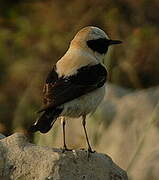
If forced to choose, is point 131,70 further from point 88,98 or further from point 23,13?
point 88,98

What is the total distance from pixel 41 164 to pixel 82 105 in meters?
1.27

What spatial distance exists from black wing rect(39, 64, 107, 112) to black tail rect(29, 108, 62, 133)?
0.05 m

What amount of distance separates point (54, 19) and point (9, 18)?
87 cm

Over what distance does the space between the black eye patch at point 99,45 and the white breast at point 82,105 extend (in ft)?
1.87

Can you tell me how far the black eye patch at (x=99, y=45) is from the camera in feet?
27.7

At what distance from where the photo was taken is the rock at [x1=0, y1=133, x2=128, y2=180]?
6754 millimetres

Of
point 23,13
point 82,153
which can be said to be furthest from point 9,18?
point 82,153

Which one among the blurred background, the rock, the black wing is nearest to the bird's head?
the black wing

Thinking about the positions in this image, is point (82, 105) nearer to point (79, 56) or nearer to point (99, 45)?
point (79, 56)

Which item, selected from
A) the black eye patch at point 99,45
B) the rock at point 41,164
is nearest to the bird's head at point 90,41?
the black eye patch at point 99,45

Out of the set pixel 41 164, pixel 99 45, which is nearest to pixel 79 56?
pixel 99 45

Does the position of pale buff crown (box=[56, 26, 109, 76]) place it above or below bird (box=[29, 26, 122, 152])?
above

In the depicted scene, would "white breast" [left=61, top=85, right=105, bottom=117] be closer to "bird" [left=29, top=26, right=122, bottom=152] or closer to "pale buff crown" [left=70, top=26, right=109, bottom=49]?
"bird" [left=29, top=26, right=122, bottom=152]

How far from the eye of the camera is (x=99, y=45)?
852 centimetres
